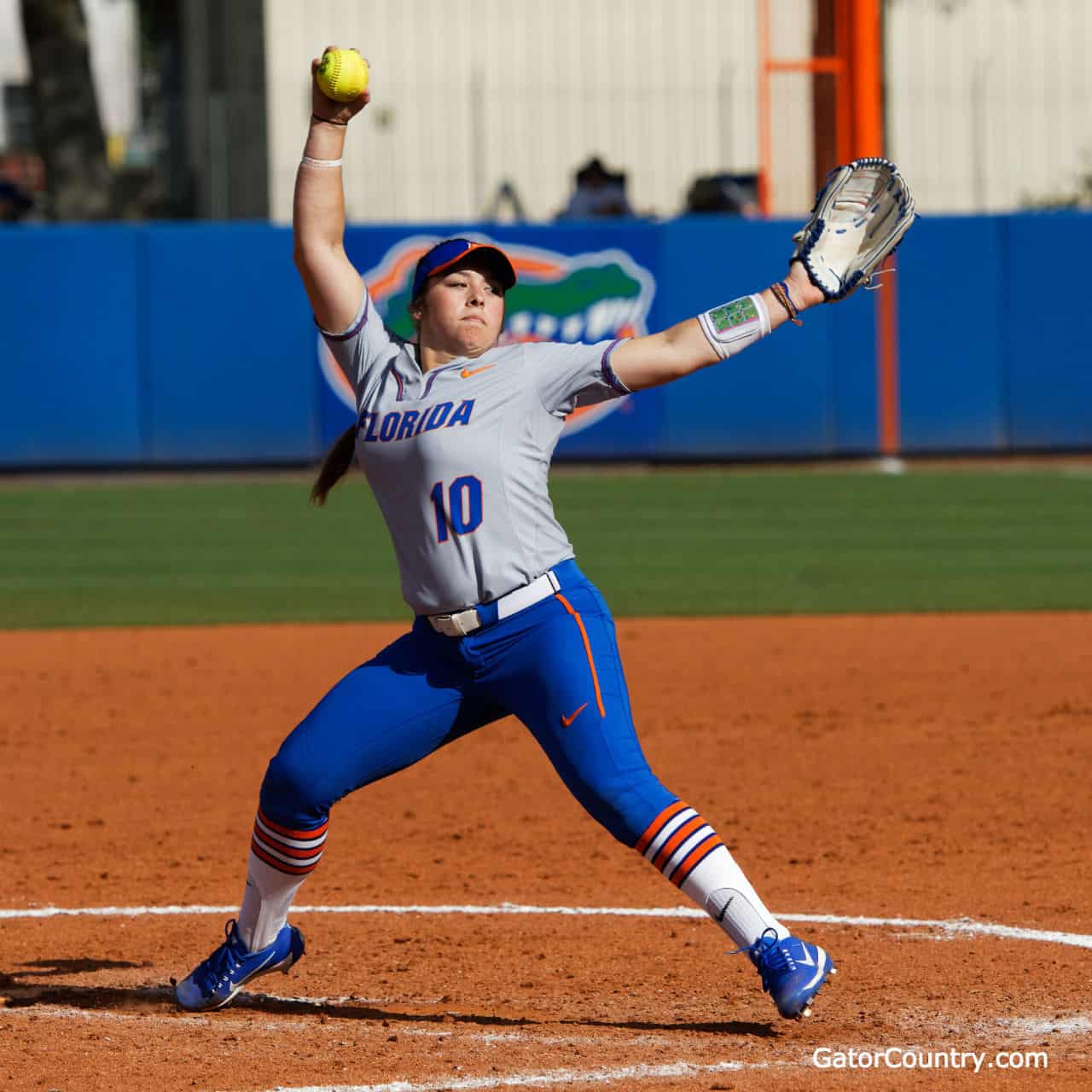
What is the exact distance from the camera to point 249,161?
2562 centimetres

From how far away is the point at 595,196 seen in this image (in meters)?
19.5

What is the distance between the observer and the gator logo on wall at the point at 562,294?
713 inches

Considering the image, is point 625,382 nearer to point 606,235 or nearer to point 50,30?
point 606,235

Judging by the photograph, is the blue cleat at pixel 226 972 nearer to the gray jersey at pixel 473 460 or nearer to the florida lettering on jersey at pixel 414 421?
the gray jersey at pixel 473 460

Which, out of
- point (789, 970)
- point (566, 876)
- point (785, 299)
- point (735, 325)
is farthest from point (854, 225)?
point (566, 876)

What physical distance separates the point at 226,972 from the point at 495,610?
45.5 inches

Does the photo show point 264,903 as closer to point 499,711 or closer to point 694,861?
point 499,711

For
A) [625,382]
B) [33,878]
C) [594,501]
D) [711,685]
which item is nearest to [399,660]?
[625,382]

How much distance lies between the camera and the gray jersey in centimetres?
445

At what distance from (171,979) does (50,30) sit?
820 inches

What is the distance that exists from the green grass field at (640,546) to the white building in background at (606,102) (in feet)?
24.7

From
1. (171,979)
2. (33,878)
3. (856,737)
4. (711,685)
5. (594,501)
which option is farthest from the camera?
(594,501)

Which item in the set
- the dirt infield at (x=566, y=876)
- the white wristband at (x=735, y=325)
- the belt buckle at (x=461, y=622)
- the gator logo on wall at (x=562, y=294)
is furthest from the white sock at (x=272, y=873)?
the gator logo on wall at (x=562, y=294)

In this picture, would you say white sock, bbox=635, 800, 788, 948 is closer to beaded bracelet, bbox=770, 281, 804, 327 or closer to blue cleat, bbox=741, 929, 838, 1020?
blue cleat, bbox=741, 929, 838, 1020
